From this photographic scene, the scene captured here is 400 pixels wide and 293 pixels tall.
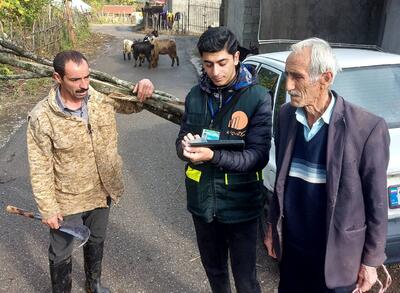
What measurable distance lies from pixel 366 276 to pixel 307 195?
0.46 meters

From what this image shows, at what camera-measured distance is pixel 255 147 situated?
2.18 m

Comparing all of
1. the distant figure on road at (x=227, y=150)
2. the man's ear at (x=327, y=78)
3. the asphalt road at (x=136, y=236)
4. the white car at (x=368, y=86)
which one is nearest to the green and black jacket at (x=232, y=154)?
the distant figure on road at (x=227, y=150)

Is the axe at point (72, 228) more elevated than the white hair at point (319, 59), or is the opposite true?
the white hair at point (319, 59)

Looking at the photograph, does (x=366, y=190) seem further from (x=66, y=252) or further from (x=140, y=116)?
(x=140, y=116)

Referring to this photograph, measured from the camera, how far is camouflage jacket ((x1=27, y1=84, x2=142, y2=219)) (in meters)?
2.52

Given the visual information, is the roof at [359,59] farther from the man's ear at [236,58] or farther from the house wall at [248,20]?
the house wall at [248,20]

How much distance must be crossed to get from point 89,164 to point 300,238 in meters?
1.47

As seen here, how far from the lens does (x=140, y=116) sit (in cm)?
838

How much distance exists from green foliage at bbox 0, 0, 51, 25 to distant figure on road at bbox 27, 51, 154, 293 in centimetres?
824

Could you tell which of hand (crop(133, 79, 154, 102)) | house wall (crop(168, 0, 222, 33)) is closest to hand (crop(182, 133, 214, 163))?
hand (crop(133, 79, 154, 102))

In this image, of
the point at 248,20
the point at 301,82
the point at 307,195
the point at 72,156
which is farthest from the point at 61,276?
the point at 248,20

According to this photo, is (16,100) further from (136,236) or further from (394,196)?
(394,196)

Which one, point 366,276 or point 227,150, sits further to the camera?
point 227,150

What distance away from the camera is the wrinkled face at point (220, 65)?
2.10m
